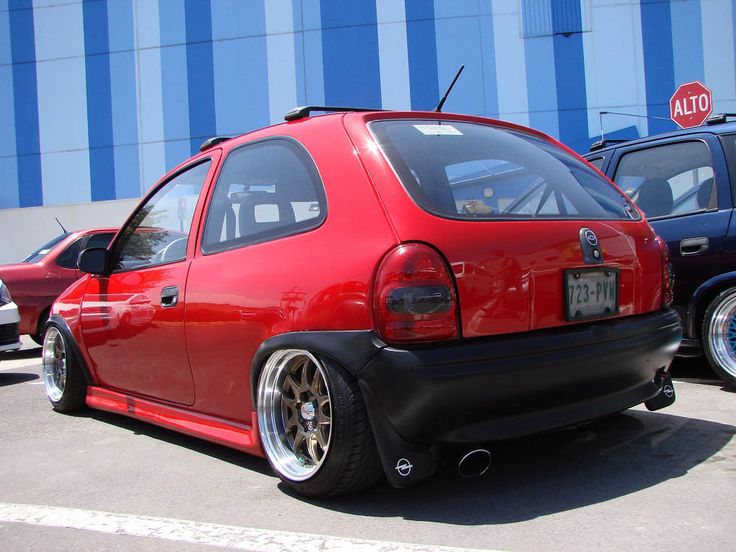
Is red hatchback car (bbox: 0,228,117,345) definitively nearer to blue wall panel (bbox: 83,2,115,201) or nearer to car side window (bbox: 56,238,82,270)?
car side window (bbox: 56,238,82,270)

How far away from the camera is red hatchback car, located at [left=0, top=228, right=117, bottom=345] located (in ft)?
26.1

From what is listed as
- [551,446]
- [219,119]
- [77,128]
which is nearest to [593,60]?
[219,119]

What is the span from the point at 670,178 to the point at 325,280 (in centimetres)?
318

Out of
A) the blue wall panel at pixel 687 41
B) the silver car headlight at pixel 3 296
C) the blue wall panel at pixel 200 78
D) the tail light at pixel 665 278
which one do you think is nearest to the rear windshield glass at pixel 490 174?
the tail light at pixel 665 278

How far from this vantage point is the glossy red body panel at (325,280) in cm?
247

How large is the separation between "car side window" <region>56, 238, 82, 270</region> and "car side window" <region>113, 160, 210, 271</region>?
4.61 metres

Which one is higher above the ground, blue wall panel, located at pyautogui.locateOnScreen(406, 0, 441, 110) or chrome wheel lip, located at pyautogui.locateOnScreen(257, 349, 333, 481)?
blue wall panel, located at pyautogui.locateOnScreen(406, 0, 441, 110)

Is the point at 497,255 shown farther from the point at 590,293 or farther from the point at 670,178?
the point at 670,178

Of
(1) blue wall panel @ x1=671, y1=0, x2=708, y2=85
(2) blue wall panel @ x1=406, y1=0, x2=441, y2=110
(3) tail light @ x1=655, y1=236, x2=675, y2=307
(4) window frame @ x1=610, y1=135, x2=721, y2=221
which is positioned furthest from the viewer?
(2) blue wall panel @ x1=406, y1=0, x2=441, y2=110

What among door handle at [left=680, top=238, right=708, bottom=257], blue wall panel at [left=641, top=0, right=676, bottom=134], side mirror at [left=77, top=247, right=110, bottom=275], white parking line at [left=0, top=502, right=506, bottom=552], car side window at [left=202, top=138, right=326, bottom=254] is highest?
blue wall panel at [left=641, top=0, right=676, bottom=134]

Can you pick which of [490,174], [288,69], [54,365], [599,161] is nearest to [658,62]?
[288,69]

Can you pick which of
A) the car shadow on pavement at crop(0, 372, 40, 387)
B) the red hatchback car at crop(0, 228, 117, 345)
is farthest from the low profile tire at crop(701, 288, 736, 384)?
the red hatchback car at crop(0, 228, 117, 345)

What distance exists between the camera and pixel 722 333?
4.29 m

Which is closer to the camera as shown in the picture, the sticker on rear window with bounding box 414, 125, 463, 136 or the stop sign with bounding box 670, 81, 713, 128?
the sticker on rear window with bounding box 414, 125, 463, 136
